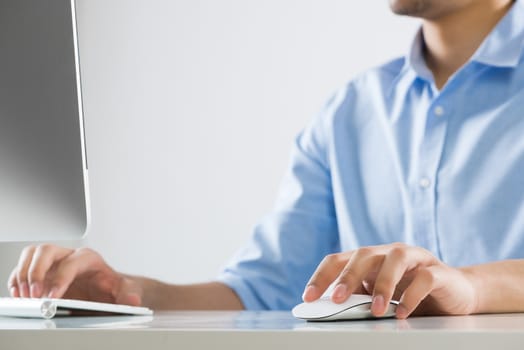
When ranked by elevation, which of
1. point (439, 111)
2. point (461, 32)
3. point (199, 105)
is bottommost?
point (199, 105)

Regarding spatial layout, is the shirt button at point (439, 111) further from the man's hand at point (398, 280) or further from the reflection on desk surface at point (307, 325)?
the reflection on desk surface at point (307, 325)

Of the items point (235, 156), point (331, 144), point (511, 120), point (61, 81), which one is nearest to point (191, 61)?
point (235, 156)

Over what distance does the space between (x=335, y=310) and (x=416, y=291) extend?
0.30 feet

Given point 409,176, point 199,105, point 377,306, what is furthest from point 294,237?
point 199,105

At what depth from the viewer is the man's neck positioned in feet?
5.38

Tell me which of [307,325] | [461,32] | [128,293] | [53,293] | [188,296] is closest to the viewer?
[307,325]

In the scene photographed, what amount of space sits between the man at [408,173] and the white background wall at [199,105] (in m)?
1.38

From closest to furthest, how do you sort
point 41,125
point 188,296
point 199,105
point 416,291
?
point 416,291 < point 41,125 < point 188,296 < point 199,105

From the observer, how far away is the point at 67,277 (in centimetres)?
109

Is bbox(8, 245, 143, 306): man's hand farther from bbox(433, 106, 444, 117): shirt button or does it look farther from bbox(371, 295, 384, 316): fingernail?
bbox(433, 106, 444, 117): shirt button

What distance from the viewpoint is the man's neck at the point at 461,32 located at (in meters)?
1.64

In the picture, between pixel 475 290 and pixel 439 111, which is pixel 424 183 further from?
pixel 475 290

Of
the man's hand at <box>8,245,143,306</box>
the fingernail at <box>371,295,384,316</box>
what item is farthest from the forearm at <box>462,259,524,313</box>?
the man's hand at <box>8,245,143,306</box>

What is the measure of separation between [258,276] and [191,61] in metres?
1.99
